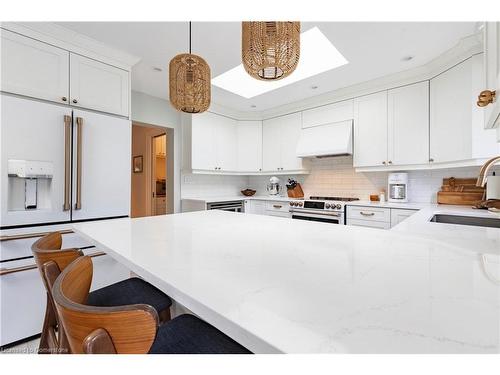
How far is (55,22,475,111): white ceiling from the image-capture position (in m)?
1.91

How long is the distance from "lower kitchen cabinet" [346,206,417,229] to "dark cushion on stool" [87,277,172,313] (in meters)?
2.34

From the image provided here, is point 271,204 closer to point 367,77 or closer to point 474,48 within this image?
point 367,77

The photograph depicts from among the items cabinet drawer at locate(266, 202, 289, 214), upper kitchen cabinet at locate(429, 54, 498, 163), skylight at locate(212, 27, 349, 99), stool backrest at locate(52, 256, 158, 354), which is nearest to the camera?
stool backrest at locate(52, 256, 158, 354)

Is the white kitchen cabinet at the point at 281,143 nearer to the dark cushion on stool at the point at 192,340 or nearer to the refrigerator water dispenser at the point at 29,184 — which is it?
the refrigerator water dispenser at the point at 29,184

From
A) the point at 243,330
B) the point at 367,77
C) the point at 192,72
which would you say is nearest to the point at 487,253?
the point at 243,330

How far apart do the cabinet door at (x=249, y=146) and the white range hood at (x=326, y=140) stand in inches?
32.7

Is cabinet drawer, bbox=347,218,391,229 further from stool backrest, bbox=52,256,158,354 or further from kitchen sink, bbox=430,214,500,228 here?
stool backrest, bbox=52,256,158,354

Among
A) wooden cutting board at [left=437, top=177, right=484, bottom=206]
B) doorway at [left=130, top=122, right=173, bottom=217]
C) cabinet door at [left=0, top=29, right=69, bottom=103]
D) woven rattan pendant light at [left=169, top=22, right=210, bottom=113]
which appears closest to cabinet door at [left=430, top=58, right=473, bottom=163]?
wooden cutting board at [left=437, top=177, right=484, bottom=206]

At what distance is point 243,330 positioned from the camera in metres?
0.41

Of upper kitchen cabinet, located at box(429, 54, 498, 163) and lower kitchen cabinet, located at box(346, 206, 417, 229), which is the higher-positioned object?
upper kitchen cabinet, located at box(429, 54, 498, 163)

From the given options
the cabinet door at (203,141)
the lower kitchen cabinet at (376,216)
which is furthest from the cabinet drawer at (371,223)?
the cabinet door at (203,141)

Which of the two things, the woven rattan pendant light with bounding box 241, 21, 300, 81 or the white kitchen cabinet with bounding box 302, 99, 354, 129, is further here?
the white kitchen cabinet with bounding box 302, 99, 354, 129

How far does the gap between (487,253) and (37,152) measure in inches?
103

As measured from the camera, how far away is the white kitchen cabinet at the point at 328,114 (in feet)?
10.5
